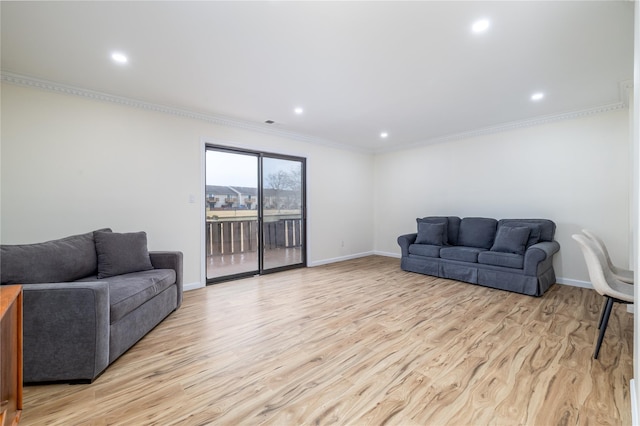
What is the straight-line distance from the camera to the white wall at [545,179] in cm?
370

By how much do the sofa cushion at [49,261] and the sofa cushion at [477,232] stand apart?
5.14 m

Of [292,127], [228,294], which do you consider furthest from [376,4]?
[228,294]

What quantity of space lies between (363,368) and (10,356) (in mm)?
2071

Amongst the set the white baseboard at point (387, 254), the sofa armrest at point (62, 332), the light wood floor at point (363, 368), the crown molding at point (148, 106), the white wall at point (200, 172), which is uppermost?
the crown molding at point (148, 106)

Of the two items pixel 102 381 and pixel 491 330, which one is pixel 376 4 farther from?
pixel 102 381

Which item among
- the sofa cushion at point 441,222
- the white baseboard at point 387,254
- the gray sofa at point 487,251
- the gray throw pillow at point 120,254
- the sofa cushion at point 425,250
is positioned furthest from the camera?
the white baseboard at point 387,254

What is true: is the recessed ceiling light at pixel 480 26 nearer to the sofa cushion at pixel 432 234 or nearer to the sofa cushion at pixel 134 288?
the sofa cushion at pixel 432 234

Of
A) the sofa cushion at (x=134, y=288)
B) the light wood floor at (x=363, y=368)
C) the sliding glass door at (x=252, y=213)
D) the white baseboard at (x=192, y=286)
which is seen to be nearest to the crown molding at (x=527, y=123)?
the light wood floor at (x=363, y=368)

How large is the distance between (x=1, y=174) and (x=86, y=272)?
141cm

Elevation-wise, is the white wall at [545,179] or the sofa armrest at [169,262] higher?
the white wall at [545,179]

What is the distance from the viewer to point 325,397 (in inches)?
67.2

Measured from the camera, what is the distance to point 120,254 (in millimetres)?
2756

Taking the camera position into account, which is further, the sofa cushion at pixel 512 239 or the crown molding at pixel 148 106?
the sofa cushion at pixel 512 239

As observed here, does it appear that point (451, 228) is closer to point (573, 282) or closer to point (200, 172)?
point (573, 282)
